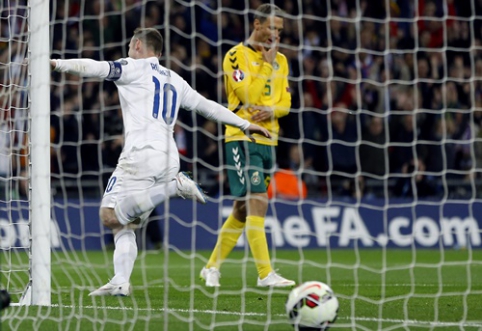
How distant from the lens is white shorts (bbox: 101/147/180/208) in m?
6.34

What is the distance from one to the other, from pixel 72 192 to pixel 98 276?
547 centimetres

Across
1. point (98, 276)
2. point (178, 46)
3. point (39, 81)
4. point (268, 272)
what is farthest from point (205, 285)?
point (178, 46)

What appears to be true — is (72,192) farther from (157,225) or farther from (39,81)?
(39,81)

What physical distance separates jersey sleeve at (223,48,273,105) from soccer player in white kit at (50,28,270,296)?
1159 millimetres

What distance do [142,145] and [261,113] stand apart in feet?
5.39

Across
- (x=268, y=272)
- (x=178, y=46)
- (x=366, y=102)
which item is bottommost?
(x=268, y=272)

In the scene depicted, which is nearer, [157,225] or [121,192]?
[121,192]

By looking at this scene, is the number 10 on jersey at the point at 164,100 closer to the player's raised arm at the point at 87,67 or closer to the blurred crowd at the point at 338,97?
the player's raised arm at the point at 87,67

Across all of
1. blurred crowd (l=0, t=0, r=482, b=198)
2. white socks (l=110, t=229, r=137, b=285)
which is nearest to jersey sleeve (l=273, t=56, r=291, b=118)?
white socks (l=110, t=229, r=137, b=285)

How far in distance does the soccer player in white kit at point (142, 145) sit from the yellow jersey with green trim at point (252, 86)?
47.1 inches

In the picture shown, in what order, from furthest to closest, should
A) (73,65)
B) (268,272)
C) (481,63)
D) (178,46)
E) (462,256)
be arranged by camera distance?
(178,46), (481,63), (462,256), (268,272), (73,65)

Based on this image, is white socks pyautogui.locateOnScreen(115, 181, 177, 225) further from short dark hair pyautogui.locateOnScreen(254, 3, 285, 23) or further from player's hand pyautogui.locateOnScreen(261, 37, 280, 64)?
short dark hair pyautogui.locateOnScreen(254, 3, 285, 23)

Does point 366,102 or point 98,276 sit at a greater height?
point 366,102

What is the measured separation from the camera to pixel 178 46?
13211 millimetres
